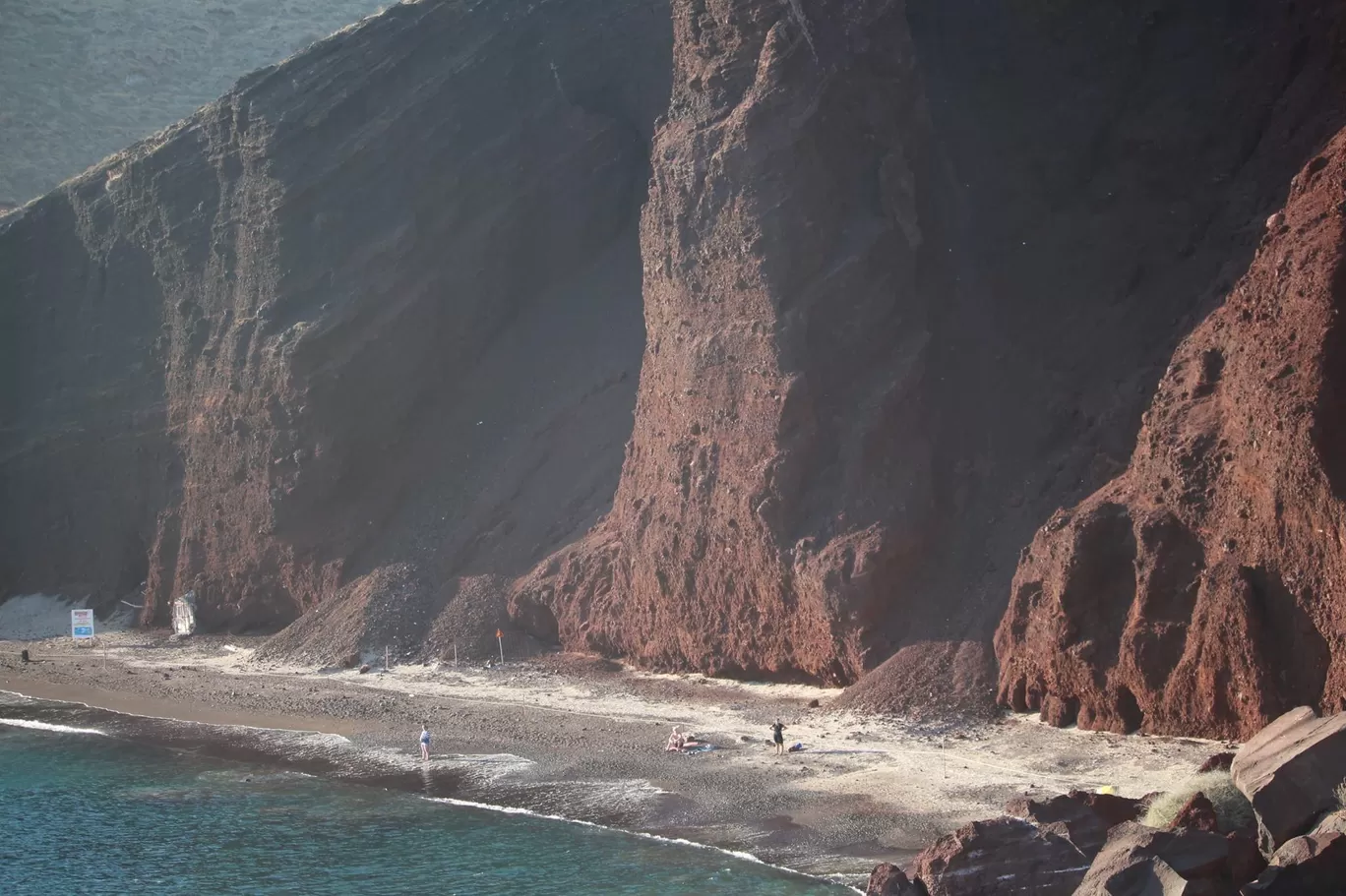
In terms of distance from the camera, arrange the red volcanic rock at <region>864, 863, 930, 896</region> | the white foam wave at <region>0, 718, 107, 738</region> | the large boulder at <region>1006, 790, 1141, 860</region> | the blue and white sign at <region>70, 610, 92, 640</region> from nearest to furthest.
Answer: the red volcanic rock at <region>864, 863, 930, 896</region> → the large boulder at <region>1006, 790, 1141, 860</region> → the white foam wave at <region>0, 718, 107, 738</region> → the blue and white sign at <region>70, 610, 92, 640</region>

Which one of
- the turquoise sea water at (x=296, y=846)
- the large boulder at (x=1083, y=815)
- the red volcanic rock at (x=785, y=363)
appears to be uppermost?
the red volcanic rock at (x=785, y=363)

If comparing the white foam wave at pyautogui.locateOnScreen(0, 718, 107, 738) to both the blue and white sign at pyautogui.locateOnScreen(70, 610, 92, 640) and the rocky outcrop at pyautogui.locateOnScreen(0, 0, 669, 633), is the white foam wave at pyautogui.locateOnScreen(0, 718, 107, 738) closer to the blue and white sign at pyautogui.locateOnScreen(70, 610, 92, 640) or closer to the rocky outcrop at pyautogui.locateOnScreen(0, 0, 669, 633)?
the blue and white sign at pyautogui.locateOnScreen(70, 610, 92, 640)

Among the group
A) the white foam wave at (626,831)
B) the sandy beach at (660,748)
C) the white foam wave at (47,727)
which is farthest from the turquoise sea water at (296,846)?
the white foam wave at (47,727)

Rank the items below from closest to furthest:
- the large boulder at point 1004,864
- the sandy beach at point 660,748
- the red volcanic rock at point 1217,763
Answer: the large boulder at point 1004,864
the red volcanic rock at point 1217,763
the sandy beach at point 660,748

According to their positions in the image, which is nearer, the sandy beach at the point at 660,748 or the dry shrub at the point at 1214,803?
the dry shrub at the point at 1214,803

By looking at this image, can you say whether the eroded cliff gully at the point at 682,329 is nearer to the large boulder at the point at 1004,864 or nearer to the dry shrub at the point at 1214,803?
the dry shrub at the point at 1214,803

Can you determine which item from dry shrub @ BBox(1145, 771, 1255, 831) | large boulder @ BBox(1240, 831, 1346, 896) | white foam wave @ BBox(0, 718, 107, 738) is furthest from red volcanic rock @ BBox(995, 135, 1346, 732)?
white foam wave @ BBox(0, 718, 107, 738)
